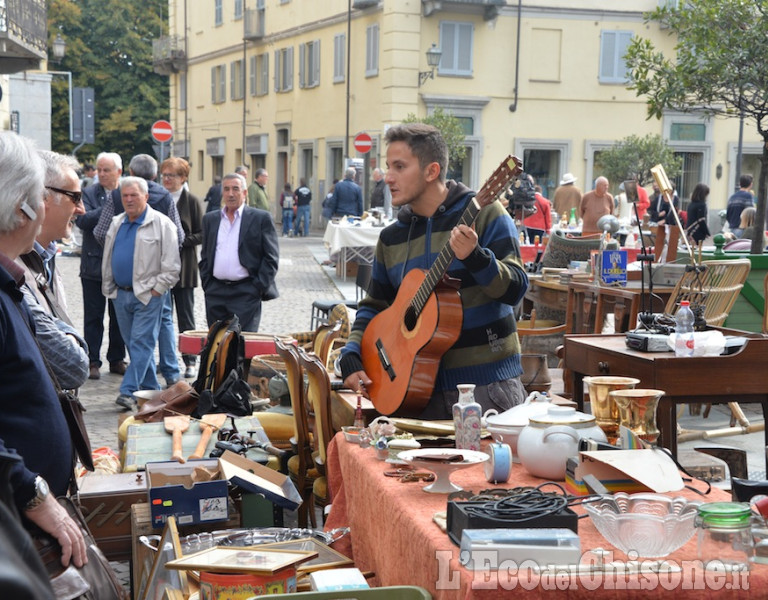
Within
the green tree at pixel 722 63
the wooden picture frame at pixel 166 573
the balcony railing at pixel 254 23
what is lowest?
the wooden picture frame at pixel 166 573

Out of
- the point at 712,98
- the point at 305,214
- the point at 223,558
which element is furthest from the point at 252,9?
the point at 223,558

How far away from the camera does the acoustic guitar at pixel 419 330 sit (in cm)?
379

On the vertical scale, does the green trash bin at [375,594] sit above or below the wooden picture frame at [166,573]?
above

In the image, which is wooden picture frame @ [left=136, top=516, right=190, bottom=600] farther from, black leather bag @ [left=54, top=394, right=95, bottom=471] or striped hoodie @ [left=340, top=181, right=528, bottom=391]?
striped hoodie @ [left=340, top=181, right=528, bottom=391]

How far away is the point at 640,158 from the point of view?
98.1 ft

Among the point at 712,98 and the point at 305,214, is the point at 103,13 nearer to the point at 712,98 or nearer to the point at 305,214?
the point at 305,214

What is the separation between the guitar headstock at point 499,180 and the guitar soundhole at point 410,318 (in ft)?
1.60

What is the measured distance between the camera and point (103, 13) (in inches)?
1987

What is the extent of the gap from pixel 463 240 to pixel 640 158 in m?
27.5

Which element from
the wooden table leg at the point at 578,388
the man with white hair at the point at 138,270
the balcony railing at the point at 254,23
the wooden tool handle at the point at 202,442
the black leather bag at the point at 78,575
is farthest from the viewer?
the balcony railing at the point at 254,23

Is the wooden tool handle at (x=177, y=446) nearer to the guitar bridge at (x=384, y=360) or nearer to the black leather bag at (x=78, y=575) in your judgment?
the guitar bridge at (x=384, y=360)

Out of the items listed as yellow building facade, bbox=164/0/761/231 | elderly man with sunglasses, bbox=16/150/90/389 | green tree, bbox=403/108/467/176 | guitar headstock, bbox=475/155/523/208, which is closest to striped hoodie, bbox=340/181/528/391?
guitar headstock, bbox=475/155/523/208

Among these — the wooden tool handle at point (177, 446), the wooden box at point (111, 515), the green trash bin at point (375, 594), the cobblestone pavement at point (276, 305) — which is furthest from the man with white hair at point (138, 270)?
the green trash bin at point (375, 594)

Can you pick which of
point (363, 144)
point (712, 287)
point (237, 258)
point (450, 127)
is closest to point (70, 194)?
point (237, 258)
